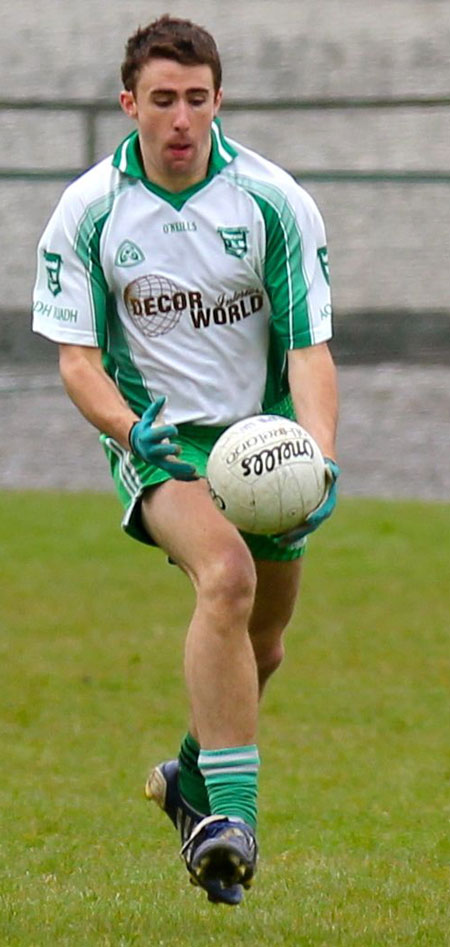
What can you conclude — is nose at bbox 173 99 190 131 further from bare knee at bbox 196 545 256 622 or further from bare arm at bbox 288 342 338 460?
bare knee at bbox 196 545 256 622

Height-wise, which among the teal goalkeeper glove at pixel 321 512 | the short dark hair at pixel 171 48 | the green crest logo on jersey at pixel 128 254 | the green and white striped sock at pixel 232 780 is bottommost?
the green and white striped sock at pixel 232 780

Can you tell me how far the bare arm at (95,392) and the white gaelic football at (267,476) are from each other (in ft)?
1.12

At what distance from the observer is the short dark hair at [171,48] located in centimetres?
525

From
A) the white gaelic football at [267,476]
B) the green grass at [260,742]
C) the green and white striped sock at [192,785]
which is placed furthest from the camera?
the green and white striped sock at [192,785]

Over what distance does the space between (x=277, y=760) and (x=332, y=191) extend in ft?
34.3

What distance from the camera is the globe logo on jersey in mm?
5449

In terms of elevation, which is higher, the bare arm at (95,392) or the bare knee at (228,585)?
the bare arm at (95,392)

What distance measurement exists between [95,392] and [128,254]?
407 mm

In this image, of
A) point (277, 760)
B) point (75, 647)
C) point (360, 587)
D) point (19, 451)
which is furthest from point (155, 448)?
point (19, 451)

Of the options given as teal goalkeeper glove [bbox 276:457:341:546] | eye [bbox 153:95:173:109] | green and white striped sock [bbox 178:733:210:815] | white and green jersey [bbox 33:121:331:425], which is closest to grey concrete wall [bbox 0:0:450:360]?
green and white striped sock [bbox 178:733:210:815]

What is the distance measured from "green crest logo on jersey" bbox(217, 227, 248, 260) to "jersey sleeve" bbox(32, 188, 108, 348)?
348 millimetres

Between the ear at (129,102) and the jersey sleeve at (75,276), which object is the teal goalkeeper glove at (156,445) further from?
the ear at (129,102)

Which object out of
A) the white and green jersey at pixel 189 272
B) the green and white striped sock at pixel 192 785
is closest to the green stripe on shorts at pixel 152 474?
the white and green jersey at pixel 189 272

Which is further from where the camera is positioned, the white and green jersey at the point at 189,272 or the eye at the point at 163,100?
the white and green jersey at the point at 189,272
